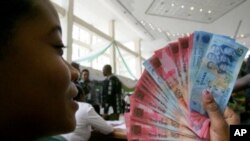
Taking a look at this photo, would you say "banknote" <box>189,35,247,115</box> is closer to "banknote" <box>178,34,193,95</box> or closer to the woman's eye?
"banknote" <box>178,34,193,95</box>

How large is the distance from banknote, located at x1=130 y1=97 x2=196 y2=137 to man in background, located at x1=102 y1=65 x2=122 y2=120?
4.03m

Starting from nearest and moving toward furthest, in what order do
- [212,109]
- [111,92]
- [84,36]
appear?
[212,109] → [111,92] → [84,36]

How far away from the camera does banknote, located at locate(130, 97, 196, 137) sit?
0.62m

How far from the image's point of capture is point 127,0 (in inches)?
217

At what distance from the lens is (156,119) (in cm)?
65

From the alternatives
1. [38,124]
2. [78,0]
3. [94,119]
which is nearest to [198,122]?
[38,124]

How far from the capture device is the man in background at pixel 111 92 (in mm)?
4820

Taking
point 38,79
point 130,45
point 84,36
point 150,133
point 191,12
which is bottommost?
point 150,133

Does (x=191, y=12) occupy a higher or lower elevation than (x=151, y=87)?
higher

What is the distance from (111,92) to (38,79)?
4.59 meters

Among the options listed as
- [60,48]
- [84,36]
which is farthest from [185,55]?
[84,36]

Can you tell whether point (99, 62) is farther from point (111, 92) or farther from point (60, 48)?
point (60, 48)

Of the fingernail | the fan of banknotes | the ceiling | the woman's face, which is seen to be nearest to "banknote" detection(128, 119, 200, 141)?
the fan of banknotes

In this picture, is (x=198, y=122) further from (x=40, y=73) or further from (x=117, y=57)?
(x=117, y=57)
